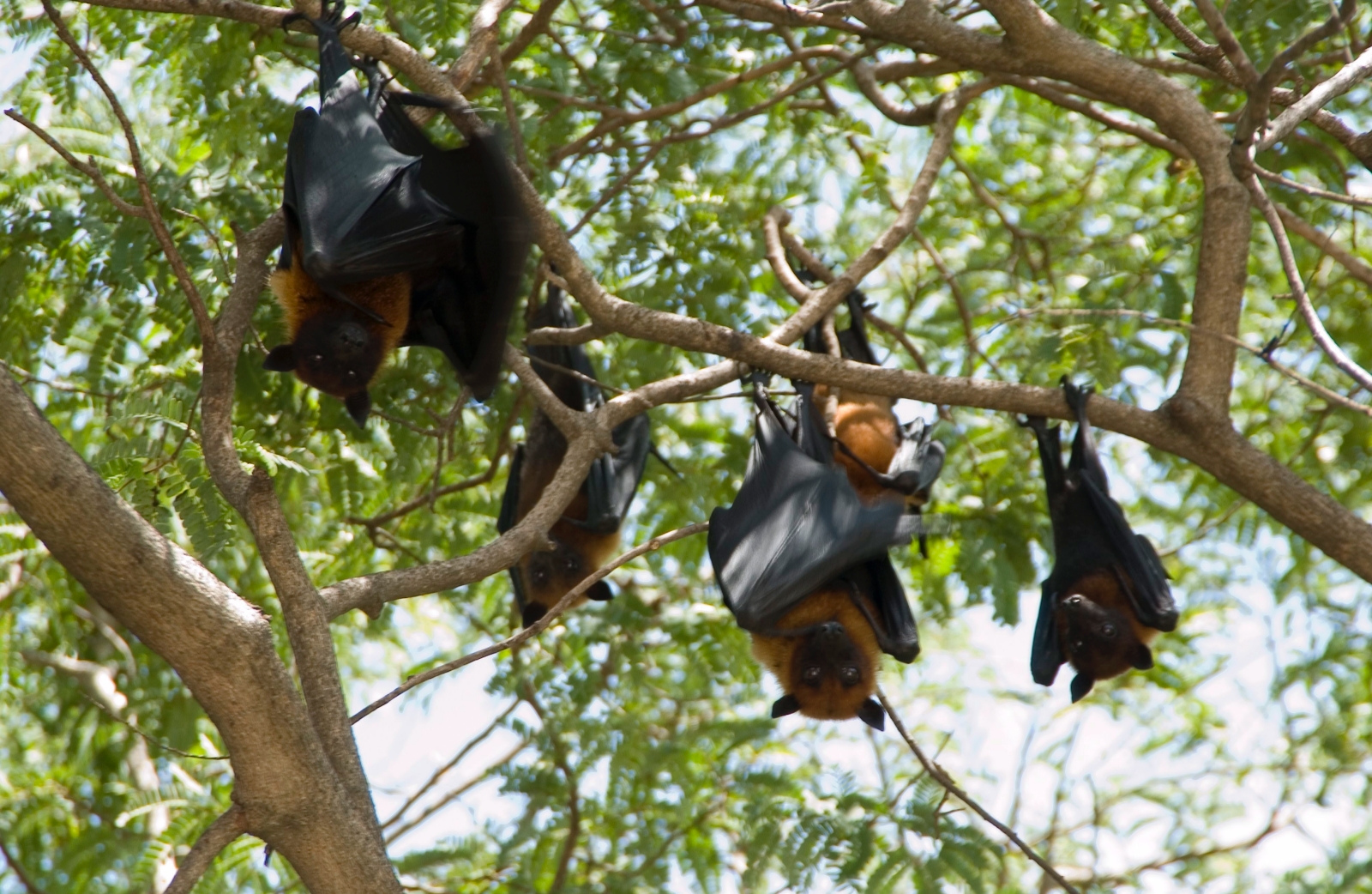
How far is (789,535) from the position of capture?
532 centimetres

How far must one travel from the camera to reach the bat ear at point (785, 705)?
591 centimetres

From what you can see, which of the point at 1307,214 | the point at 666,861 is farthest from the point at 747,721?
the point at 1307,214

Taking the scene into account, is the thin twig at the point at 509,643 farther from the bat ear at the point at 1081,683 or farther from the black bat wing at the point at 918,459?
the bat ear at the point at 1081,683

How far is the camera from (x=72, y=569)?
3.14 m

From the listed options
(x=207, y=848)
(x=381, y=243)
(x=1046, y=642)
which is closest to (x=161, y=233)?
(x=381, y=243)

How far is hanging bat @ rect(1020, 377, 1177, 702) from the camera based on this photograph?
588 centimetres

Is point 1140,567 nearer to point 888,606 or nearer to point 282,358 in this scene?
point 888,606

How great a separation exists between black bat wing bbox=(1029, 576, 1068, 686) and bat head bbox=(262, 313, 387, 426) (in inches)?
129

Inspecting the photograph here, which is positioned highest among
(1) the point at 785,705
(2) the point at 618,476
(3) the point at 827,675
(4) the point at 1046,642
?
(2) the point at 618,476

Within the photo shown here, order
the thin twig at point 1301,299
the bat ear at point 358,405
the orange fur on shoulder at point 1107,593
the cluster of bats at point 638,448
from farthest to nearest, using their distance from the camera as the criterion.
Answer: the orange fur on shoulder at point 1107,593, the bat ear at point 358,405, the cluster of bats at point 638,448, the thin twig at point 1301,299

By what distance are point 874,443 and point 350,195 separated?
2.98 metres

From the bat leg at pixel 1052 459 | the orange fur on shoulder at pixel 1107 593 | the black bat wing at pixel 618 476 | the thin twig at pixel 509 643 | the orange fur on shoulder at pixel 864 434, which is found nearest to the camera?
the thin twig at pixel 509 643

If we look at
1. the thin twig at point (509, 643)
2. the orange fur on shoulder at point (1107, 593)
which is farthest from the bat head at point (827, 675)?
the thin twig at point (509, 643)

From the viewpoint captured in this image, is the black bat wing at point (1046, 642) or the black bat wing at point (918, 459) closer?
the black bat wing at point (918, 459)
